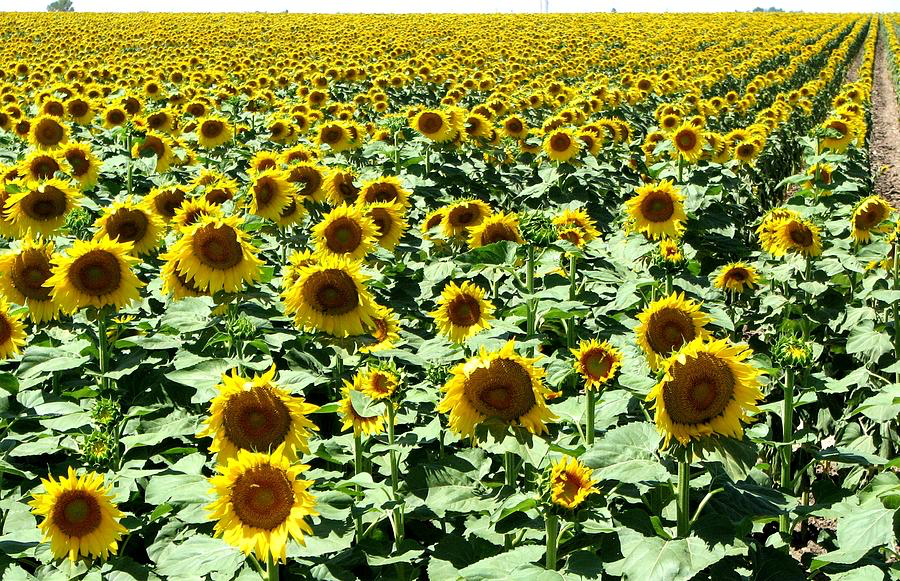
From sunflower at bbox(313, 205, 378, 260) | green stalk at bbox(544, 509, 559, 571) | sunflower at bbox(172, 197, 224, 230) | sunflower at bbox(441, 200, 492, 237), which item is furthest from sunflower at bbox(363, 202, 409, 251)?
green stalk at bbox(544, 509, 559, 571)

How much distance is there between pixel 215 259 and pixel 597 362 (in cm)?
179

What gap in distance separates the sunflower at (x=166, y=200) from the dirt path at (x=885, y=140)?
9.33 metres

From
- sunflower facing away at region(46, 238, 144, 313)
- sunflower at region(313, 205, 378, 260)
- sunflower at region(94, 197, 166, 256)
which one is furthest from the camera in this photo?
sunflower at region(94, 197, 166, 256)

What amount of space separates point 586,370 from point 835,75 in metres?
25.5

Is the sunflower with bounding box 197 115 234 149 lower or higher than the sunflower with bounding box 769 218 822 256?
higher

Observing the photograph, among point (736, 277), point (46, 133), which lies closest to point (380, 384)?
point (736, 277)

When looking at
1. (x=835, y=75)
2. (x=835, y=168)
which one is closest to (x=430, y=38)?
(x=835, y=75)

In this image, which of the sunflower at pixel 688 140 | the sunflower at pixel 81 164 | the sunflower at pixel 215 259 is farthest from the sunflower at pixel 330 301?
the sunflower at pixel 688 140

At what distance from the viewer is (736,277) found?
6.02 m

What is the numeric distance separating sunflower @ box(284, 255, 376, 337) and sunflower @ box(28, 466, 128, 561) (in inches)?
40.0

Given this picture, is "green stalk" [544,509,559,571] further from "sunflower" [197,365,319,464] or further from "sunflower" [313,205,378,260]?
"sunflower" [313,205,378,260]

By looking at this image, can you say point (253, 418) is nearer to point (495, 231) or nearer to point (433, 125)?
point (495, 231)

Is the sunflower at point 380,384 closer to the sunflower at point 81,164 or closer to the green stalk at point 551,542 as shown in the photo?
the green stalk at point 551,542

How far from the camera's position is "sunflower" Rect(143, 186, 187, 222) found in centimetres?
528
